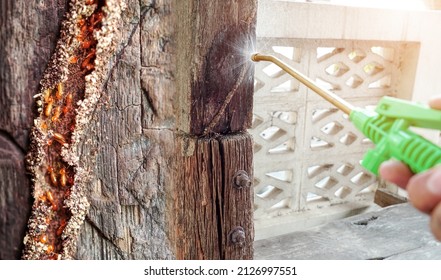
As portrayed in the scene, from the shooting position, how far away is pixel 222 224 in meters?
0.50

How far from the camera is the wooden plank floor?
1208mm

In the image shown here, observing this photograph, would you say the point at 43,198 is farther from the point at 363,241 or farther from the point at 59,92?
the point at 363,241

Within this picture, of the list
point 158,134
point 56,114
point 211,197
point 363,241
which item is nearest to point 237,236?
point 211,197

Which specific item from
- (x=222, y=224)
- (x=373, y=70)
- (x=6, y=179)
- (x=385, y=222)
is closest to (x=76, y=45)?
(x=6, y=179)

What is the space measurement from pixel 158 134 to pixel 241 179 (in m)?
0.12

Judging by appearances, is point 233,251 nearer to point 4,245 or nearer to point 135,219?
point 135,219

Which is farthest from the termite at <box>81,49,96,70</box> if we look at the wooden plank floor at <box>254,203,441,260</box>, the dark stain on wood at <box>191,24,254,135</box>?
the wooden plank floor at <box>254,203,441,260</box>

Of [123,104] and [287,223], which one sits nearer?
[123,104]

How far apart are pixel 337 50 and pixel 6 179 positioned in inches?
56.0

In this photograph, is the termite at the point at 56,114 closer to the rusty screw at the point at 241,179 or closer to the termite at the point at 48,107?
the termite at the point at 48,107

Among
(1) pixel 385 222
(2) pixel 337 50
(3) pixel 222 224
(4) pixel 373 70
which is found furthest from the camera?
(4) pixel 373 70

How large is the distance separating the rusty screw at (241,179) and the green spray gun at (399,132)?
0.63 feet

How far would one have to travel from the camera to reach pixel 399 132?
30 centimetres
